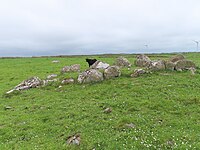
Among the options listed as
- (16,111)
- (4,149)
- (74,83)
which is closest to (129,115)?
(4,149)

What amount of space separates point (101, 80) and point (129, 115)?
30.7 feet

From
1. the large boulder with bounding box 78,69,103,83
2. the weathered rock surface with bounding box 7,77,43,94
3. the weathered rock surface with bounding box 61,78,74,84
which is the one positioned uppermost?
the large boulder with bounding box 78,69,103,83

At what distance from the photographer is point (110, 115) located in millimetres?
14805

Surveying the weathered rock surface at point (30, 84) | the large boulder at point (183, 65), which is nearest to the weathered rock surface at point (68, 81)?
the weathered rock surface at point (30, 84)

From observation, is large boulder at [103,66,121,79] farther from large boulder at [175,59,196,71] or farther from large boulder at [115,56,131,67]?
large boulder at [115,56,131,67]

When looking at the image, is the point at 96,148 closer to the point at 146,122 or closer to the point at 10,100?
the point at 146,122

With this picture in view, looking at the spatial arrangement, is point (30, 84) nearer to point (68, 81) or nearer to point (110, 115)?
point (68, 81)

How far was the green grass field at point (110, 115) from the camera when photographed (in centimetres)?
1138

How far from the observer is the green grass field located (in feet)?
37.3

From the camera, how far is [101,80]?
2342 centimetres


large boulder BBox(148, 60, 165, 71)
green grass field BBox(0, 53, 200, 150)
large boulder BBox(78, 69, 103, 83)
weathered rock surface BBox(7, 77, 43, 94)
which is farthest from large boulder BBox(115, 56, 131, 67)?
weathered rock surface BBox(7, 77, 43, 94)

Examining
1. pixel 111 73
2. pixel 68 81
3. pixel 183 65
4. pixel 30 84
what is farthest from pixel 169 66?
pixel 30 84

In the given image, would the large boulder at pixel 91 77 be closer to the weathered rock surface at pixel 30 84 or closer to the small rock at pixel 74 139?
the weathered rock surface at pixel 30 84

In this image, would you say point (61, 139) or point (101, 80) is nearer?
point (61, 139)
